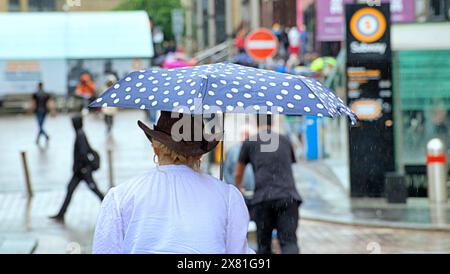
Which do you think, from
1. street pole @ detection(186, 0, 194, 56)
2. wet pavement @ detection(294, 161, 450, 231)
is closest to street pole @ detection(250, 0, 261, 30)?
street pole @ detection(186, 0, 194, 56)

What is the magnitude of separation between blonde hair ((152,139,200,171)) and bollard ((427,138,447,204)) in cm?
1135

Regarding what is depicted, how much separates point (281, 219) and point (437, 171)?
23.1 ft

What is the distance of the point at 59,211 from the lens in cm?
1393

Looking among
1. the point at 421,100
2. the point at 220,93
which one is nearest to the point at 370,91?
the point at 421,100

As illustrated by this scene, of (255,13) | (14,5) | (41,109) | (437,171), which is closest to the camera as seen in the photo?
(437,171)

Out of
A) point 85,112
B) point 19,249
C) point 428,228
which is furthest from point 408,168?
point 85,112

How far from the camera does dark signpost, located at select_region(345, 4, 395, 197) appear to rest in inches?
609

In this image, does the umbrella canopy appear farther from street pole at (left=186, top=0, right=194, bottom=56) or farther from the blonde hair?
street pole at (left=186, top=0, right=194, bottom=56)

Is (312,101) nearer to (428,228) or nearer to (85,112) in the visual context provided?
(428,228)

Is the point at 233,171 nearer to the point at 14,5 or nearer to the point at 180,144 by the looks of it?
the point at 180,144

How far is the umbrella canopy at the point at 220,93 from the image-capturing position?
3.99 meters

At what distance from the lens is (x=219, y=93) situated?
404cm

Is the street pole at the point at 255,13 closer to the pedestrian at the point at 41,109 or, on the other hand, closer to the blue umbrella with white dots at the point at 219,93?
the pedestrian at the point at 41,109
